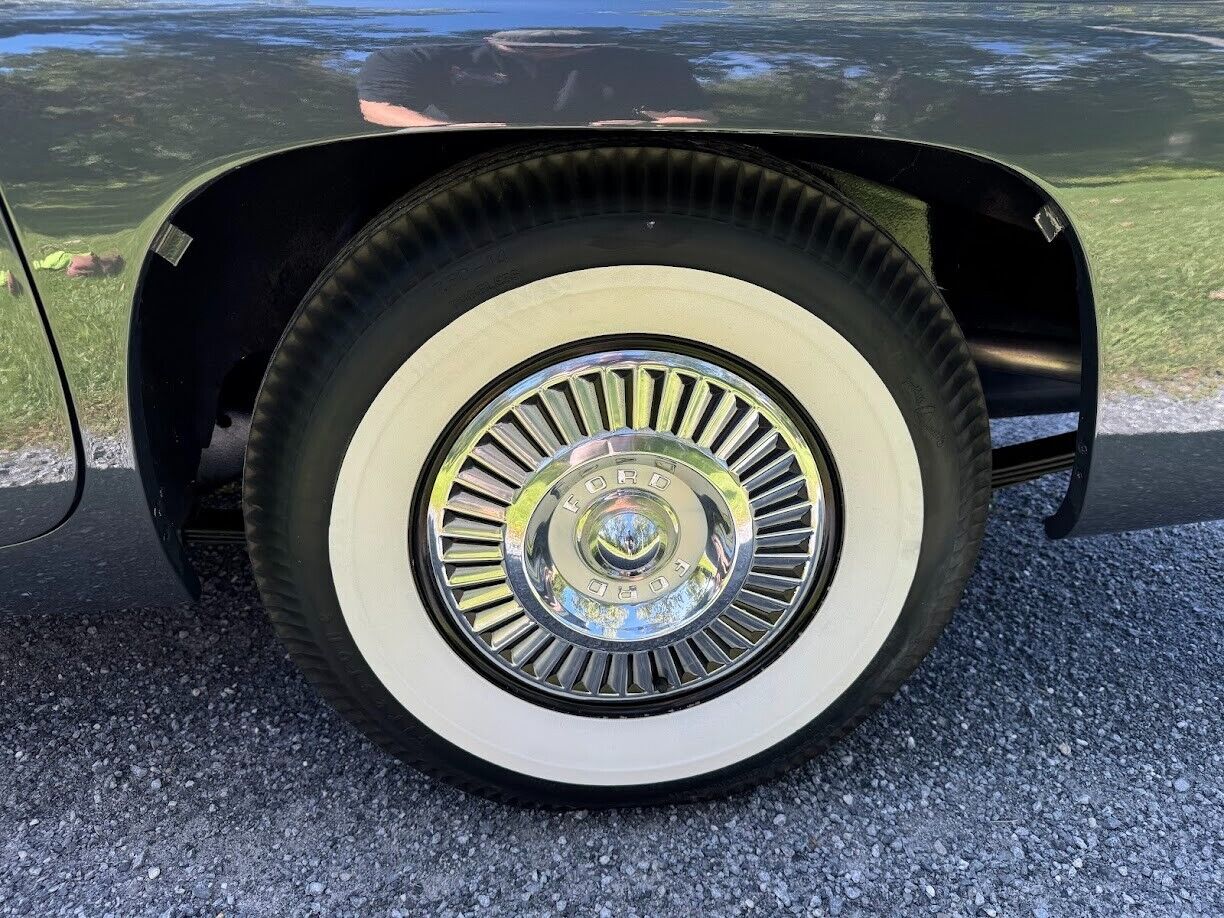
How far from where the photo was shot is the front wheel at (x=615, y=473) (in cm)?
136

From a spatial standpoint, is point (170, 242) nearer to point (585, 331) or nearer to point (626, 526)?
point (585, 331)

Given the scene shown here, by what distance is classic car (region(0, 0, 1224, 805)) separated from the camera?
1.24 metres

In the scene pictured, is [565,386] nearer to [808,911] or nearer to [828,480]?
[828,480]

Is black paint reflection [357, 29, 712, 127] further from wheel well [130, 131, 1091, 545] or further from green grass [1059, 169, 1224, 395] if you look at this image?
green grass [1059, 169, 1224, 395]

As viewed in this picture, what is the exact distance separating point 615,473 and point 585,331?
23cm

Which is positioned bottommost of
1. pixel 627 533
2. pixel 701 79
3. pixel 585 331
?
pixel 627 533

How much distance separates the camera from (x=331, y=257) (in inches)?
65.7

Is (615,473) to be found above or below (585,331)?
below

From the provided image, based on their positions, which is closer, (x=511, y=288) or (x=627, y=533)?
(x=511, y=288)

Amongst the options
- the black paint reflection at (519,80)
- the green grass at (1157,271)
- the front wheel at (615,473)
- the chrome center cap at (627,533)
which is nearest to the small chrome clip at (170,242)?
the front wheel at (615,473)

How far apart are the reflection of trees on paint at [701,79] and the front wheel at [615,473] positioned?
0.15 metres

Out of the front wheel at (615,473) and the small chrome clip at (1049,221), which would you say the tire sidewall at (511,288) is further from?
the small chrome clip at (1049,221)

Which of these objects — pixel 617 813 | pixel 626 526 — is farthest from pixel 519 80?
pixel 617 813

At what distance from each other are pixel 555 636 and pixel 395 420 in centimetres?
44
